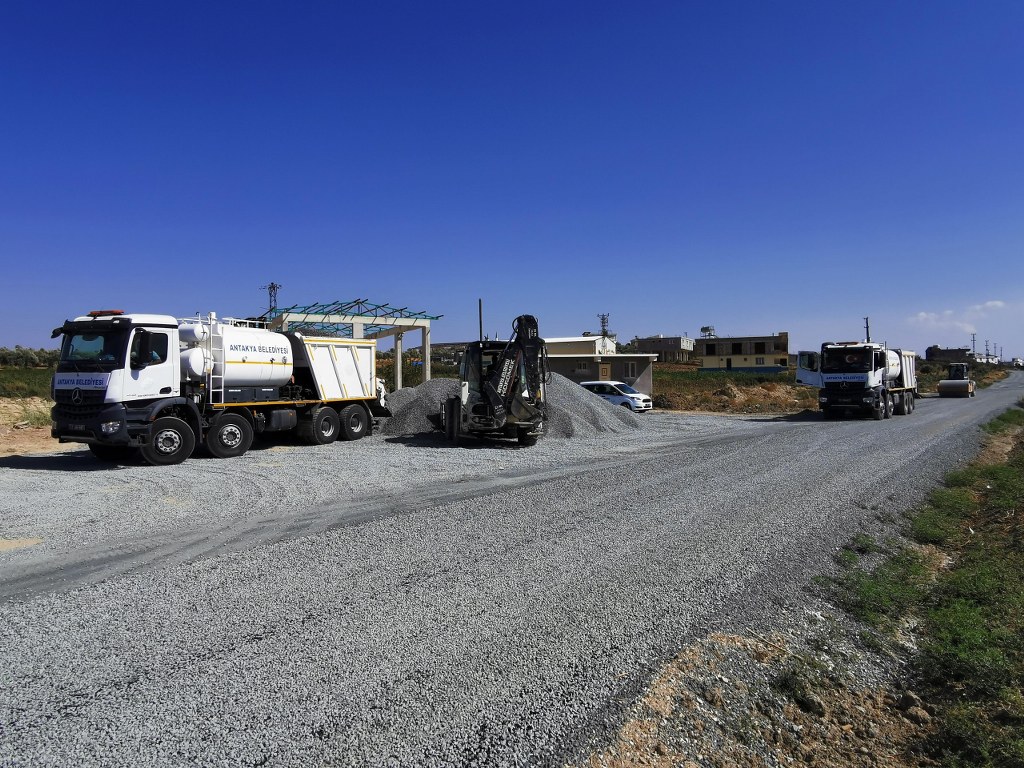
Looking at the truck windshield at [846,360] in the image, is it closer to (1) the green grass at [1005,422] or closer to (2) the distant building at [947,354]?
(1) the green grass at [1005,422]

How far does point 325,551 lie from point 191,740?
399 centimetres

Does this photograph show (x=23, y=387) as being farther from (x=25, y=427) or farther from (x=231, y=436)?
(x=231, y=436)

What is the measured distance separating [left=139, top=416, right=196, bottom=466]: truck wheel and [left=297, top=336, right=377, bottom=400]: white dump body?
446 cm

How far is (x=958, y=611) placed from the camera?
6.20 meters

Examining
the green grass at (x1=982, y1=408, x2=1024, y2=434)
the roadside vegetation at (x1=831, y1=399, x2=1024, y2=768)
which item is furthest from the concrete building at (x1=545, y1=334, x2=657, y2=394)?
the roadside vegetation at (x1=831, y1=399, x2=1024, y2=768)

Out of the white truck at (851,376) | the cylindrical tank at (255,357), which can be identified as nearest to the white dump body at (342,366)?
the cylindrical tank at (255,357)

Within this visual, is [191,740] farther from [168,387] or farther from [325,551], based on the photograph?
[168,387]

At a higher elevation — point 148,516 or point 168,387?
point 168,387

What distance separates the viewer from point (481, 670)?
4.67 m

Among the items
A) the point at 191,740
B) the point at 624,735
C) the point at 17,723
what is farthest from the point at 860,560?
the point at 17,723

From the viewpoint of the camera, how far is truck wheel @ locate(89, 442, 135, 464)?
15.2 metres

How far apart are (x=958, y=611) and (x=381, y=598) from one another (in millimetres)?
5277

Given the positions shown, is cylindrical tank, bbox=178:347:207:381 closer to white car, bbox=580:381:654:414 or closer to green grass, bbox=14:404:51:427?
green grass, bbox=14:404:51:427

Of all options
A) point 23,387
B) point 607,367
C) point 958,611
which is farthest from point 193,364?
point 607,367
